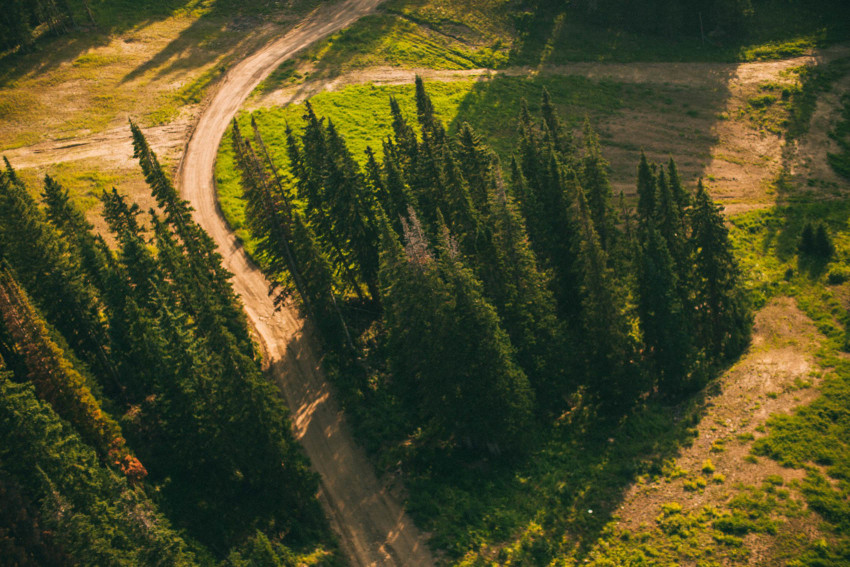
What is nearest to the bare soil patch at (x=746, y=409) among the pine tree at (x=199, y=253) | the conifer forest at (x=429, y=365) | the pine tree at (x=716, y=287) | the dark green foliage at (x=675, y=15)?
the conifer forest at (x=429, y=365)

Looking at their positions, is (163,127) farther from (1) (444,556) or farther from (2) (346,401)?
(1) (444,556)

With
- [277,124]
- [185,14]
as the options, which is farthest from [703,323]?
[185,14]

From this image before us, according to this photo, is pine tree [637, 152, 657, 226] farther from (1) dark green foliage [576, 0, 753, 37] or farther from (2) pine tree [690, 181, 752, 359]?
(1) dark green foliage [576, 0, 753, 37]

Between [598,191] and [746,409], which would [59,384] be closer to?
[598,191]

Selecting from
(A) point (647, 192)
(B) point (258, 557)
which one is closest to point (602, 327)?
(A) point (647, 192)

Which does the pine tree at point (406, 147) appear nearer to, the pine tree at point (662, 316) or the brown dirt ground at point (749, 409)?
the pine tree at point (662, 316)

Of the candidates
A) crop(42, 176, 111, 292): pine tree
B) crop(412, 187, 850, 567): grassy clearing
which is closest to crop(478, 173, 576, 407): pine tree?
crop(412, 187, 850, 567): grassy clearing
